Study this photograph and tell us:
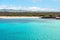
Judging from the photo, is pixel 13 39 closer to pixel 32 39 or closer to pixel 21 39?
pixel 21 39

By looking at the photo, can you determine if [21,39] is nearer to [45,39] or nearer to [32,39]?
[32,39]

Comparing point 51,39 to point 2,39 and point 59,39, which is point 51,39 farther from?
point 2,39

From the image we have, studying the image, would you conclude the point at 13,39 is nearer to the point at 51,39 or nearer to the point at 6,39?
the point at 6,39

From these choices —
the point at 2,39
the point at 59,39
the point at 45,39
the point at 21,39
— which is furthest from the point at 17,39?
the point at 59,39

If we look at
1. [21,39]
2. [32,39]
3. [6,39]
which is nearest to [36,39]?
[32,39]

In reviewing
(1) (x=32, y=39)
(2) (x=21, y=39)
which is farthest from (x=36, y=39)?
(2) (x=21, y=39)
